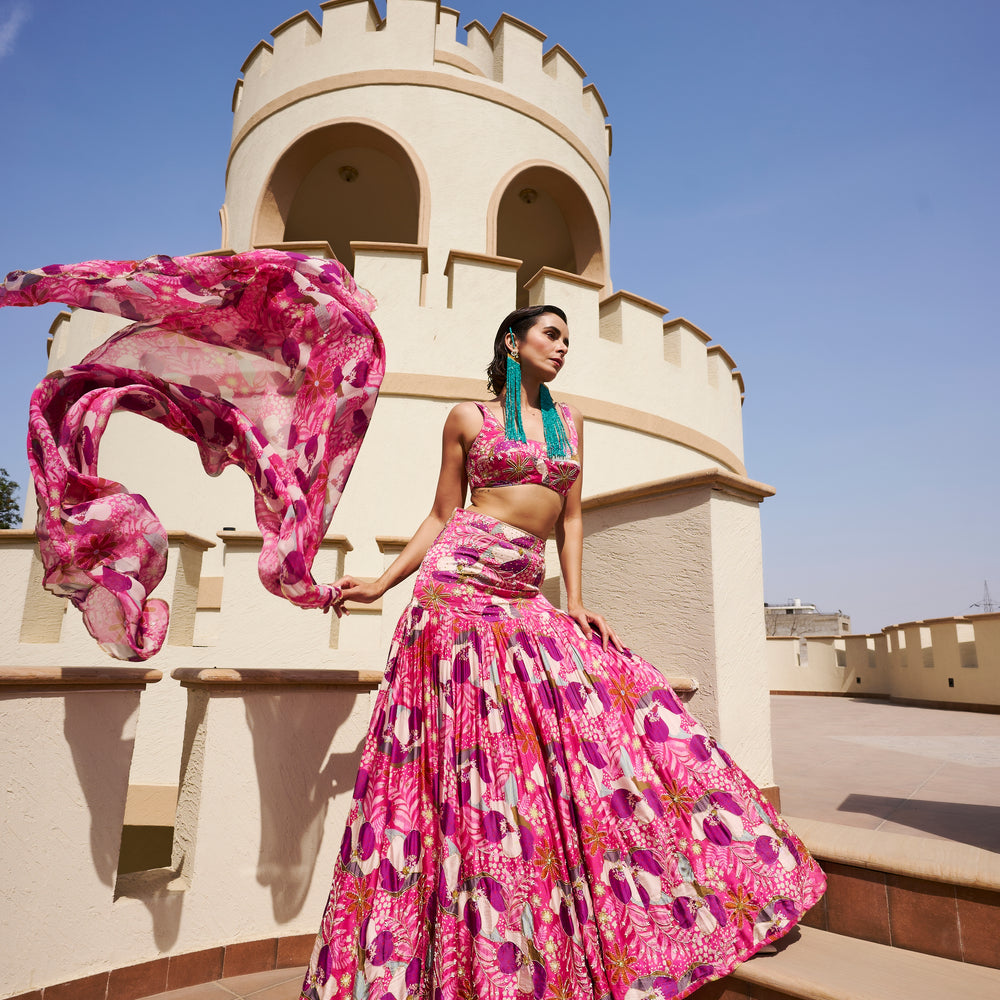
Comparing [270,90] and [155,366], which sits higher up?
[270,90]

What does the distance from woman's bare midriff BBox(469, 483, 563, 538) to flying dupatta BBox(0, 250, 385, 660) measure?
20.1 inches

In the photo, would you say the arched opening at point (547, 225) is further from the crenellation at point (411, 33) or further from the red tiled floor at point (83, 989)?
the red tiled floor at point (83, 989)

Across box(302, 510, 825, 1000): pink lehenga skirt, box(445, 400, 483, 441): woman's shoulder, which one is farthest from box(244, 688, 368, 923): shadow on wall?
box(445, 400, 483, 441): woman's shoulder

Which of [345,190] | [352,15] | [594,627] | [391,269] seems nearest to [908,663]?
[391,269]

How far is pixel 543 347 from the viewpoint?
2.61 m

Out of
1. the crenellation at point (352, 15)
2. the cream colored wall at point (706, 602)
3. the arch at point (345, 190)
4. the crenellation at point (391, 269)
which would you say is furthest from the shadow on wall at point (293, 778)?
the crenellation at point (352, 15)

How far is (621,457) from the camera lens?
20.2ft

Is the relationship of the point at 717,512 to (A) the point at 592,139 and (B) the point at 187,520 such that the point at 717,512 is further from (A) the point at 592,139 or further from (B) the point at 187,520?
(A) the point at 592,139

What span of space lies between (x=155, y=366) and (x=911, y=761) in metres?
5.24

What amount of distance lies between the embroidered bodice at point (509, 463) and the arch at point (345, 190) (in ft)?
18.2

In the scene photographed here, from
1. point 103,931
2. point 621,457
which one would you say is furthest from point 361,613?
point 621,457

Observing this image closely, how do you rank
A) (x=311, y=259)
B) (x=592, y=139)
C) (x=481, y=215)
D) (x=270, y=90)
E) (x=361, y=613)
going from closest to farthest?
(x=311, y=259), (x=361, y=613), (x=481, y=215), (x=270, y=90), (x=592, y=139)

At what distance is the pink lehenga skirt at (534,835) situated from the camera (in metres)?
1.77

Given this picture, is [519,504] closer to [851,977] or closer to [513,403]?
[513,403]
